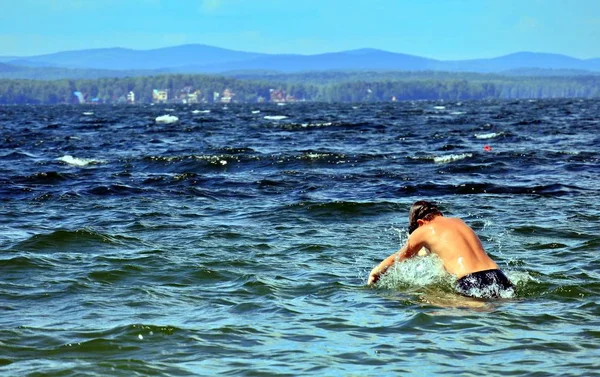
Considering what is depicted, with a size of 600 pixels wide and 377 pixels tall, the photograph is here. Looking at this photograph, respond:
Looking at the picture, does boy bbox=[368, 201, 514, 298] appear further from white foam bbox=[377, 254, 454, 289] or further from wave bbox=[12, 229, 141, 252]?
wave bbox=[12, 229, 141, 252]

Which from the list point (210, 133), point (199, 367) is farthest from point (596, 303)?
point (210, 133)

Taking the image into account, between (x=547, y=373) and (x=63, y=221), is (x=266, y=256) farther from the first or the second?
(x=547, y=373)

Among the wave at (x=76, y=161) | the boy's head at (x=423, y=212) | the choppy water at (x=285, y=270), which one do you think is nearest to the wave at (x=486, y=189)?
the choppy water at (x=285, y=270)

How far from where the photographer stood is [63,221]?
16.5m

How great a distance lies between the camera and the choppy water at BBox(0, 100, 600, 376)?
27.0 ft

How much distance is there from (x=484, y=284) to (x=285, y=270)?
2903mm

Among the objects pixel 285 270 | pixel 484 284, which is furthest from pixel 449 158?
pixel 484 284

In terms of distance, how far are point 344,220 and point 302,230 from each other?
4.44ft

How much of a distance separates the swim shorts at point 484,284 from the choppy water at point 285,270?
15cm

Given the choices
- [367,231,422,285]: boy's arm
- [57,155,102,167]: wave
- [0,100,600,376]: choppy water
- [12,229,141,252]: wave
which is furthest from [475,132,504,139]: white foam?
[367,231,422,285]: boy's arm

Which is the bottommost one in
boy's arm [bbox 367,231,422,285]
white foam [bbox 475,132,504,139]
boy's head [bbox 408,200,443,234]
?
white foam [bbox 475,132,504,139]

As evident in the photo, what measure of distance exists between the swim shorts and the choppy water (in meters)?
0.15

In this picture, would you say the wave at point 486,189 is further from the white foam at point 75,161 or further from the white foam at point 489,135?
the white foam at point 489,135

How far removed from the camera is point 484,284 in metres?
10.1
